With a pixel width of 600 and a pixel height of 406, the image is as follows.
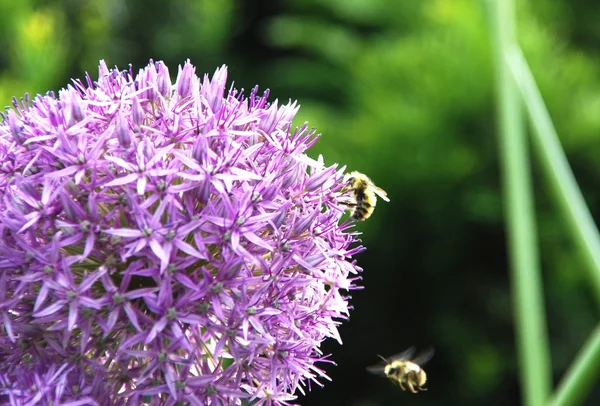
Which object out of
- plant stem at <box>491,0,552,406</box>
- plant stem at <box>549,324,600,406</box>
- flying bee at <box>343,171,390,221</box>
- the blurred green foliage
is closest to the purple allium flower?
flying bee at <box>343,171,390,221</box>

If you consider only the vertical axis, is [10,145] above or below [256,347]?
above

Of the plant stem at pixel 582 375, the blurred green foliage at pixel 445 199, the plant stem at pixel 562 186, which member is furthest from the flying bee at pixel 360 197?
the blurred green foliage at pixel 445 199

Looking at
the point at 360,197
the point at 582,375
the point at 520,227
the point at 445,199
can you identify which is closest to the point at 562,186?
the point at 520,227

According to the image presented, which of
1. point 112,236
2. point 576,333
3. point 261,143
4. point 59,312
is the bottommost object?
point 576,333

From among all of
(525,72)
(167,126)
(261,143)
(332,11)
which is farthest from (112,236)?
(332,11)

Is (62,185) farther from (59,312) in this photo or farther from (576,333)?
(576,333)
